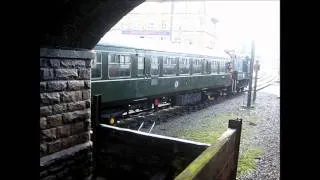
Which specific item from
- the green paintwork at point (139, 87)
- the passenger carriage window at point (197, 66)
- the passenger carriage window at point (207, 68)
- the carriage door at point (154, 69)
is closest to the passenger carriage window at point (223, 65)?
the passenger carriage window at point (207, 68)

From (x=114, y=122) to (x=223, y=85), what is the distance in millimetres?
12428

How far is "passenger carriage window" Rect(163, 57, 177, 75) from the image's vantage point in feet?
44.7

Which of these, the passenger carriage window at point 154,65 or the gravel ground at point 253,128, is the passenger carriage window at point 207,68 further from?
the passenger carriage window at point 154,65

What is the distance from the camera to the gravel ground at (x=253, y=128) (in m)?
7.40

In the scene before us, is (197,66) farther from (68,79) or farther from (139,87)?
(68,79)

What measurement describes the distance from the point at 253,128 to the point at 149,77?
406 cm

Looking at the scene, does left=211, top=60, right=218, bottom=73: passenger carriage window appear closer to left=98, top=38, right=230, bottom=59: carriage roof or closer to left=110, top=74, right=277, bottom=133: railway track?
left=98, top=38, right=230, bottom=59: carriage roof

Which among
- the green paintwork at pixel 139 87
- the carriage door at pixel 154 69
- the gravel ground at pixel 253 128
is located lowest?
the gravel ground at pixel 253 128

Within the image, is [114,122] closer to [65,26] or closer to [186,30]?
[65,26]

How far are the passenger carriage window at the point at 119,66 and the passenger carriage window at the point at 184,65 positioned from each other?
14.6 ft

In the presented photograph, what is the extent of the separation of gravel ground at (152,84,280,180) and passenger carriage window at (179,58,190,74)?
6.54 feet

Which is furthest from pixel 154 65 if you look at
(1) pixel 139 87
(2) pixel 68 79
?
(2) pixel 68 79
